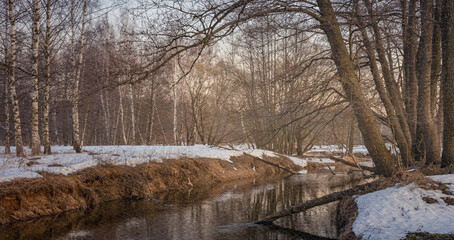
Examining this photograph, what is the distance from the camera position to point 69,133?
35.2 m

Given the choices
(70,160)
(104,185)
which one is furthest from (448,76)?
(70,160)

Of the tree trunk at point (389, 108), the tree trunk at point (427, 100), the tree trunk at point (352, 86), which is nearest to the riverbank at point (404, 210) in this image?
the tree trunk at point (352, 86)

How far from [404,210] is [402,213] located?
148 mm

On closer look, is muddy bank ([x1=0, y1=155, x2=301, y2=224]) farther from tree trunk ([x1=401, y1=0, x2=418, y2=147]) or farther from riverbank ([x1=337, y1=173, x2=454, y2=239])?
tree trunk ([x1=401, y1=0, x2=418, y2=147])

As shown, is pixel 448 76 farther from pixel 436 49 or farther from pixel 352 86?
pixel 352 86

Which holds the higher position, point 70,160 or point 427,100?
point 427,100

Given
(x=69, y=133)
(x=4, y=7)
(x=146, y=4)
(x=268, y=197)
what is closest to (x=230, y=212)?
(x=268, y=197)

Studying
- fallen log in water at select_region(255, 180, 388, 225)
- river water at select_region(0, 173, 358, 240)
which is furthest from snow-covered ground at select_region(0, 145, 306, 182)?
fallen log in water at select_region(255, 180, 388, 225)

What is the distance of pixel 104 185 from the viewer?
10.5 m

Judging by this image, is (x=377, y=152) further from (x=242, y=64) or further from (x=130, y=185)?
(x=242, y=64)

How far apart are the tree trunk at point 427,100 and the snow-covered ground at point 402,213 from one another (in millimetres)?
2166

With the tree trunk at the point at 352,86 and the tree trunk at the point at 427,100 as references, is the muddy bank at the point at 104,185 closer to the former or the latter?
the tree trunk at the point at 352,86

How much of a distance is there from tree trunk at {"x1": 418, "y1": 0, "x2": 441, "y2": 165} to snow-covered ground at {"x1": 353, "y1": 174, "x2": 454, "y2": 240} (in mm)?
2166

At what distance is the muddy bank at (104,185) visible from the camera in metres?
7.96
